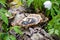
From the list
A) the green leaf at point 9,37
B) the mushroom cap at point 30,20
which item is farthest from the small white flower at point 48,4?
the green leaf at point 9,37

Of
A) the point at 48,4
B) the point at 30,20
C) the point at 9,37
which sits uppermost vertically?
the point at 48,4

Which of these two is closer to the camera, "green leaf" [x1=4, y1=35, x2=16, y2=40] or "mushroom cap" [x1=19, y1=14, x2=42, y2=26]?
"green leaf" [x1=4, y1=35, x2=16, y2=40]

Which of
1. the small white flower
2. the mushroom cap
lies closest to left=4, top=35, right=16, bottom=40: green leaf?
the mushroom cap

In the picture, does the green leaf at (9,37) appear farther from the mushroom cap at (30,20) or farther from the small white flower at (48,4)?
the small white flower at (48,4)

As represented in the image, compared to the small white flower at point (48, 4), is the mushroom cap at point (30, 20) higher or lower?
lower

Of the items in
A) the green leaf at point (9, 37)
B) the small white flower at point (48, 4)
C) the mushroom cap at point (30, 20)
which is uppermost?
the small white flower at point (48, 4)

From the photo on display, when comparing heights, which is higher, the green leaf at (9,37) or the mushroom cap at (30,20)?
the mushroom cap at (30,20)

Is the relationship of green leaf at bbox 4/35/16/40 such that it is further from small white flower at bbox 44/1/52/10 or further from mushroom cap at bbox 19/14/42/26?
small white flower at bbox 44/1/52/10

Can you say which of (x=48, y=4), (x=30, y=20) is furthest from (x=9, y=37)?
(x=48, y=4)

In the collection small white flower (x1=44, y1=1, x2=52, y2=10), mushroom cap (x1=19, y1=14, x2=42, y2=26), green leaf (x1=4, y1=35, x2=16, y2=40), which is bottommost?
green leaf (x1=4, y1=35, x2=16, y2=40)

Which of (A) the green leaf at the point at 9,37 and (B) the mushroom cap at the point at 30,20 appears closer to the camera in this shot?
(A) the green leaf at the point at 9,37

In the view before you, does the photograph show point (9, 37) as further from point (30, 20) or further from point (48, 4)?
point (48, 4)
